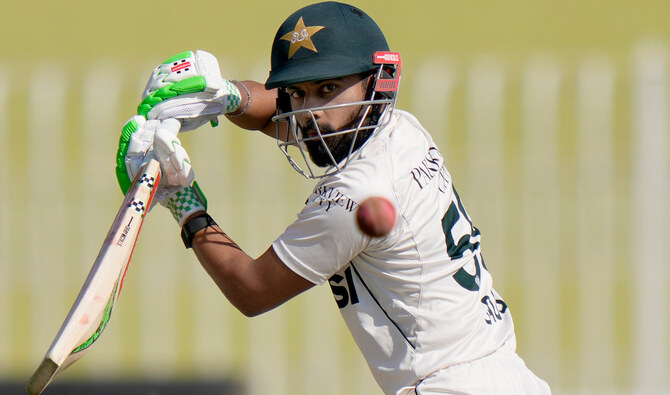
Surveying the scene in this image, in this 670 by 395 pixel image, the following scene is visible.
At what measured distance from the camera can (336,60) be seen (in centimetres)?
285

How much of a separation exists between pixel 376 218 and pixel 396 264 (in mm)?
274

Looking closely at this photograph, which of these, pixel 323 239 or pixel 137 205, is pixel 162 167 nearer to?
pixel 137 205

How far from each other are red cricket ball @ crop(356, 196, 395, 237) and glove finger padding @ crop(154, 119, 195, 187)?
1.88 feet

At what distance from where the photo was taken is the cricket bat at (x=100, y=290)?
8.28 ft

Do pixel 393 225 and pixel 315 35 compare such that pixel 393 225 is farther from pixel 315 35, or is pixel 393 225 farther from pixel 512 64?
pixel 512 64

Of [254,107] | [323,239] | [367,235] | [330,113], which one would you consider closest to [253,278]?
[323,239]

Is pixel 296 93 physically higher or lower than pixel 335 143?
higher

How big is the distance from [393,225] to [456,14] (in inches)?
183

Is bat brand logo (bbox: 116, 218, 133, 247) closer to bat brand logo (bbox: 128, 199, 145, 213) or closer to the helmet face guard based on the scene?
bat brand logo (bbox: 128, 199, 145, 213)

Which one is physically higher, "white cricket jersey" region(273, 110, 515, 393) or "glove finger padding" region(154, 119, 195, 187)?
"glove finger padding" region(154, 119, 195, 187)

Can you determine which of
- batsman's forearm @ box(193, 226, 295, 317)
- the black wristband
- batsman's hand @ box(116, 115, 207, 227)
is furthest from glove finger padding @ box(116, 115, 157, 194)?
batsman's forearm @ box(193, 226, 295, 317)

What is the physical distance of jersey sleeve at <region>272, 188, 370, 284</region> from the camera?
276cm

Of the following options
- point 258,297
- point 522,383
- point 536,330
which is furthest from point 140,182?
point 536,330

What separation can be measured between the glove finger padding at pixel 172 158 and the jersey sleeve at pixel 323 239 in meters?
0.34
